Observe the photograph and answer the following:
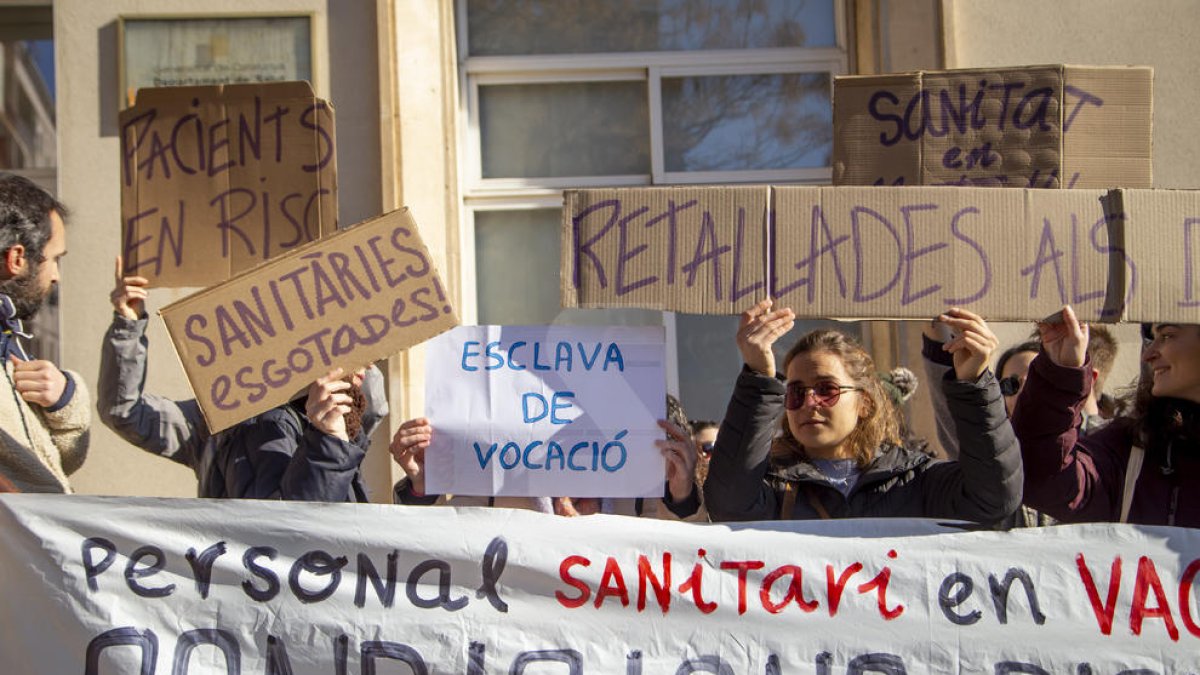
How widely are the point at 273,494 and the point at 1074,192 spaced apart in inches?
86.8

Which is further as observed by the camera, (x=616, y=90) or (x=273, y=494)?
(x=616, y=90)

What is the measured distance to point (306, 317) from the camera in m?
3.40

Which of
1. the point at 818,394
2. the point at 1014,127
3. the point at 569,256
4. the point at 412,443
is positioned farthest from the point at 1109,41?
the point at 412,443

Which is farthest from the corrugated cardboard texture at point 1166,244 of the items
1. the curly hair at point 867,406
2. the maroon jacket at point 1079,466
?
the curly hair at point 867,406

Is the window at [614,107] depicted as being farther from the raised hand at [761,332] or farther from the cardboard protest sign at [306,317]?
the raised hand at [761,332]

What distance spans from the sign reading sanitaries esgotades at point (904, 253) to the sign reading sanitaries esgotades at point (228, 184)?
76 cm

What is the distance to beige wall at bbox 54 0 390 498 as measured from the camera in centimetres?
593

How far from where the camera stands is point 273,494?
12.4ft

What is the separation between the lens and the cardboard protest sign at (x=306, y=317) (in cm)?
338

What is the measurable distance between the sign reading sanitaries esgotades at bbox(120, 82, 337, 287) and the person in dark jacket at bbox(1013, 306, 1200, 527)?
1.87m

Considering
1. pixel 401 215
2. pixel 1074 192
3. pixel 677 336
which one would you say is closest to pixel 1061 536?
pixel 1074 192

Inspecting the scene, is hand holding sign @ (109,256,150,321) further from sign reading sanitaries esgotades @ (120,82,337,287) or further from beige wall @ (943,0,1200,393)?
beige wall @ (943,0,1200,393)

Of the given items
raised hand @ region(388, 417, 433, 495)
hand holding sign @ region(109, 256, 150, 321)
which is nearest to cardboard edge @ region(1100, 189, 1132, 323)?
raised hand @ region(388, 417, 433, 495)

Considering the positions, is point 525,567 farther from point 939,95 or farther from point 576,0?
point 576,0
